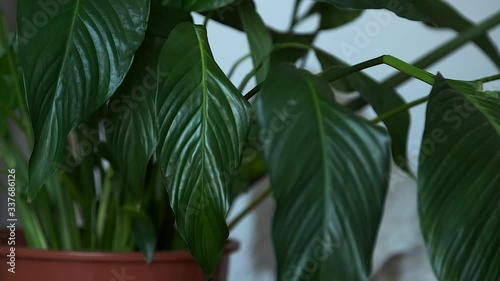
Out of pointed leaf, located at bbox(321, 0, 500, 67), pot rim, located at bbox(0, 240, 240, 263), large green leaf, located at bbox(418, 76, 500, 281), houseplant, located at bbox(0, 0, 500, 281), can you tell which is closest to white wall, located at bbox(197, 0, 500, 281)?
pointed leaf, located at bbox(321, 0, 500, 67)

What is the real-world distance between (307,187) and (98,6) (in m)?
0.25

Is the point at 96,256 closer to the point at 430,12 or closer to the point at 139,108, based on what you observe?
the point at 139,108

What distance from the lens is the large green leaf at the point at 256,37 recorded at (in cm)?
61

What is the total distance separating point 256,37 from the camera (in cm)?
62

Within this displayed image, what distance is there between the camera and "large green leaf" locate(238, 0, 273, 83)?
61cm

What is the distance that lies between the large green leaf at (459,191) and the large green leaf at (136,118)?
240 millimetres

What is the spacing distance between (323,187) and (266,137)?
45 millimetres

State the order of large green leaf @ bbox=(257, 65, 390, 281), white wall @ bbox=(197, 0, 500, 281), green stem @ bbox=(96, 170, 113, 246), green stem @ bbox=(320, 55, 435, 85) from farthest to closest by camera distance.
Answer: white wall @ bbox=(197, 0, 500, 281), green stem @ bbox=(96, 170, 113, 246), green stem @ bbox=(320, 55, 435, 85), large green leaf @ bbox=(257, 65, 390, 281)

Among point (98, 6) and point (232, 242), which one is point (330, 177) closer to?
point (98, 6)

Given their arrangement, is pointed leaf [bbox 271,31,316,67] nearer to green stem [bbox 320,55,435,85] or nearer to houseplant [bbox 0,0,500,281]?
houseplant [bbox 0,0,500,281]

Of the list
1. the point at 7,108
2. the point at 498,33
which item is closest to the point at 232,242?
the point at 7,108

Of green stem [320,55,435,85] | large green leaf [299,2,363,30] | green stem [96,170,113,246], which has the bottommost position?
green stem [96,170,113,246]

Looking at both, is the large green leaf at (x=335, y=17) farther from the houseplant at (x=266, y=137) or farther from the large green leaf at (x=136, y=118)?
the large green leaf at (x=136, y=118)

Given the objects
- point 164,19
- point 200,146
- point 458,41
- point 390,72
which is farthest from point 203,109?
point 390,72
